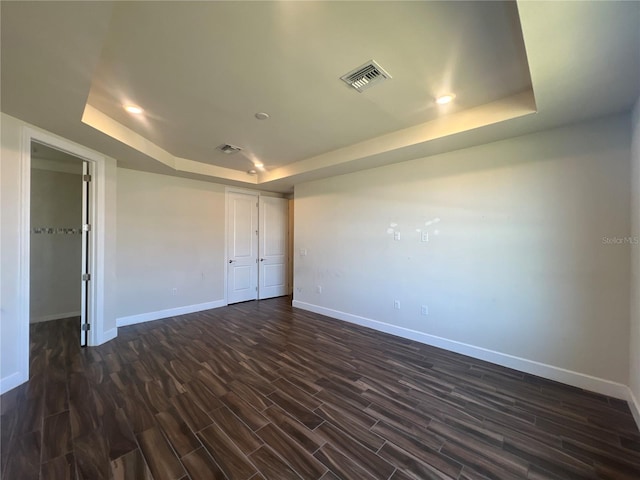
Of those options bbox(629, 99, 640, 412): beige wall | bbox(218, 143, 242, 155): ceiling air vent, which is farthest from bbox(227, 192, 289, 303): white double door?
bbox(629, 99, 640, 412): beige wall

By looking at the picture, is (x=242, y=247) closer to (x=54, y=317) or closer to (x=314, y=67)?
(x=54, y=317)

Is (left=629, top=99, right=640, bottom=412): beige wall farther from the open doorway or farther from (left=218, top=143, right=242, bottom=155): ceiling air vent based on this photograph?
the open doorway

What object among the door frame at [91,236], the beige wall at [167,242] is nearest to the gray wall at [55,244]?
the beige wall at [167,242]

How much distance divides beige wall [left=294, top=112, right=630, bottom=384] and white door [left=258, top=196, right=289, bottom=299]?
2418 millimetres

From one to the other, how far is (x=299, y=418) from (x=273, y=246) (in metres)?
4.33

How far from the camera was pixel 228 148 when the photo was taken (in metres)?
3.66

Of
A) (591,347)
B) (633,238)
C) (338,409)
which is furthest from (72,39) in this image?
(591,347)

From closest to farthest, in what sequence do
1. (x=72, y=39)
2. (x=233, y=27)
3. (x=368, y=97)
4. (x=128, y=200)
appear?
(x=72, y=39) → (x=233, y=27) → (x=368, y=97) → (x=128, y=200)

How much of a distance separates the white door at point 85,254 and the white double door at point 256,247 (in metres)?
2.26

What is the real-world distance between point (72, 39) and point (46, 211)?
437cm

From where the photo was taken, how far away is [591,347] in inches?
93.4

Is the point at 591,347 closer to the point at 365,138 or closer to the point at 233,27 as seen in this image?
the point at 365,138

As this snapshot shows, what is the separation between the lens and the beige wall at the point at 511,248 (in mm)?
2322

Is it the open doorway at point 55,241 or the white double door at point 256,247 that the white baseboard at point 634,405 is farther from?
the open doorway at point 55,241
